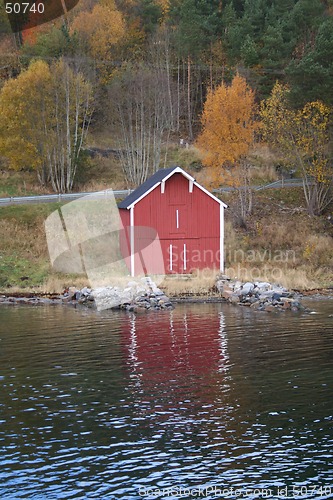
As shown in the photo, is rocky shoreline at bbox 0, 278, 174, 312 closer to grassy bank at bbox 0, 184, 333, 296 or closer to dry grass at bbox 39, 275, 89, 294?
dry grass at bbox 39, 275, 89, 294

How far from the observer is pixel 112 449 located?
1365 centimetres

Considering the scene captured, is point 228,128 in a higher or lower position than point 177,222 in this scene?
higher

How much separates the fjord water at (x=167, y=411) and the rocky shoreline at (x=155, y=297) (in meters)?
5.47

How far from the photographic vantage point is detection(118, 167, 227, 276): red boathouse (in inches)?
1576

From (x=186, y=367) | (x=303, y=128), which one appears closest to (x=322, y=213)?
(x=303, y=128)

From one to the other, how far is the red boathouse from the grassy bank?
1.83 m

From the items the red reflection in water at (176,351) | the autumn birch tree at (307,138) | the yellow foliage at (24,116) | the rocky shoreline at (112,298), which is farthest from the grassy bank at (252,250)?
the red reflection in water at (176,351)

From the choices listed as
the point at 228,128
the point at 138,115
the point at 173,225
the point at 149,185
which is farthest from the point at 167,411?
the point at 138,115

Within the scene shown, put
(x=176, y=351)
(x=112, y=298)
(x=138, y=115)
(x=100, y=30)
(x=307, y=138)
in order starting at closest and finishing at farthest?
(x=176, y=351)
(x=112, y=298)
(x=307, y=138)
(x=138, y=115)
(x=100, y=30)

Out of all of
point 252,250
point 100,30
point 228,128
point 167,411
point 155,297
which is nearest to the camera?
point 167,411

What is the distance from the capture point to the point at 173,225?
40188mm

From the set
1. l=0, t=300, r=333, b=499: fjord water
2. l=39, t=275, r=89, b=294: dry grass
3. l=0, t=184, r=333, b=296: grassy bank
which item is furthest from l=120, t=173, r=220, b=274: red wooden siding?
l=0, t=300, r=333, b=499: fjord water

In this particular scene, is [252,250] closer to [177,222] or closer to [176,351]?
[177,222]

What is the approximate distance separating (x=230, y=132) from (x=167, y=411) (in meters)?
35.2
